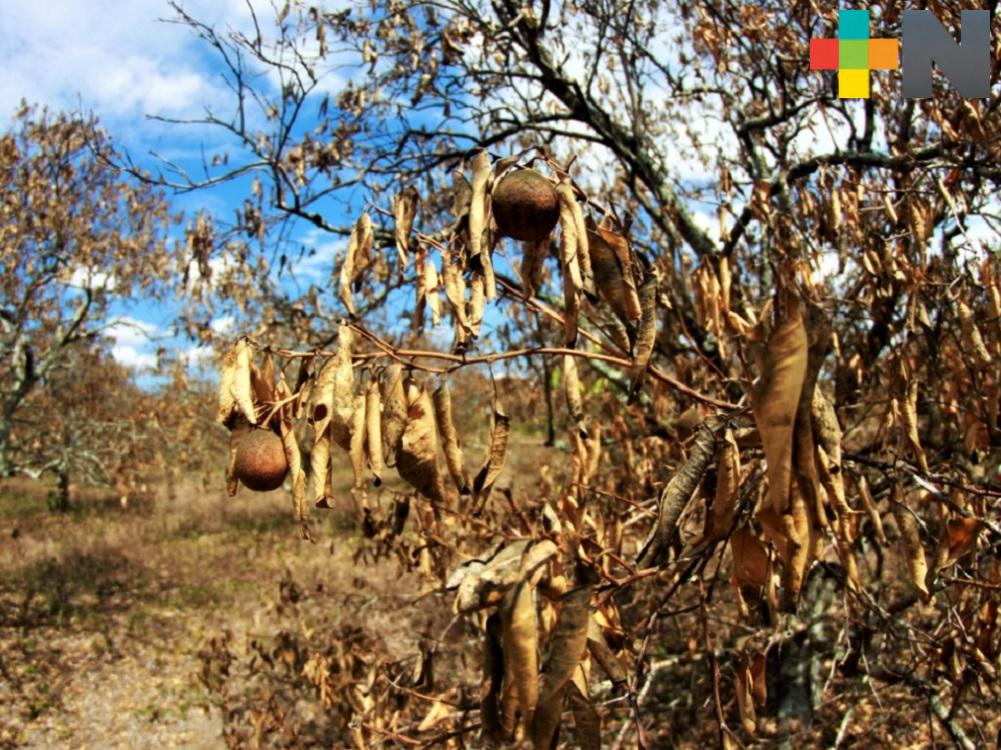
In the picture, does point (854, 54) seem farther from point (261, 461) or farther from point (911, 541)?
point (261, 461)

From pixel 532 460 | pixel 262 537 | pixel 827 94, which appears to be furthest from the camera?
pixel 532 460

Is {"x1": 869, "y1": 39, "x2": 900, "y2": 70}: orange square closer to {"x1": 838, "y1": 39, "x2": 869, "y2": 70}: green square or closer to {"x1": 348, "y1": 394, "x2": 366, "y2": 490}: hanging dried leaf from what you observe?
{"x1": 838, "y1": 39, "x2": 869, "y2": 70}: green square

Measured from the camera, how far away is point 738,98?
5492mm

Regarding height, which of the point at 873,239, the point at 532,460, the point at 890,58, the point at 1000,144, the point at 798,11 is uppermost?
the point at 798,11

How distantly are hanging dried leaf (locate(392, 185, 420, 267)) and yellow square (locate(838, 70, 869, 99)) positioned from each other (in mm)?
3322

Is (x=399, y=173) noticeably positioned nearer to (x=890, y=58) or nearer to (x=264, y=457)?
(x=890, y=58)

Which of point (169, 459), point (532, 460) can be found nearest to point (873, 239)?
point (532, 460)

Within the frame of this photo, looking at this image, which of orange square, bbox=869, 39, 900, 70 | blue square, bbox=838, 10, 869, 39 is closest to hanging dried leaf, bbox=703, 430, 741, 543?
blue square, bbox=838, 10, 869, 39

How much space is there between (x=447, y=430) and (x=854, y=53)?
3758 mm

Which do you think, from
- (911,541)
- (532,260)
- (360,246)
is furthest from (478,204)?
(911,541)

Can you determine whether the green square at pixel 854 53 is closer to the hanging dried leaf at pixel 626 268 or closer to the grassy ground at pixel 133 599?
the hanging dried leaf at pixel 626 268

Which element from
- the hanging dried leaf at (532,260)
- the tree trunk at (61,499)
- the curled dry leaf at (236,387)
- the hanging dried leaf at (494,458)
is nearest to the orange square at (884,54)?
the hanging dried leaf at (532,260)

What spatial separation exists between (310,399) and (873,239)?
272 centimetres

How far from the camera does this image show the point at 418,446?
1247mm
